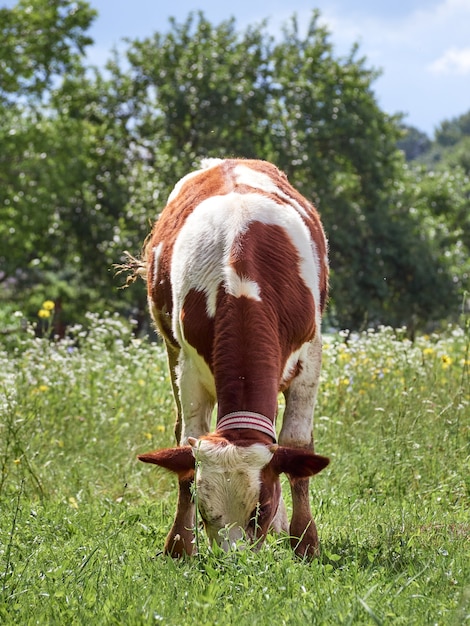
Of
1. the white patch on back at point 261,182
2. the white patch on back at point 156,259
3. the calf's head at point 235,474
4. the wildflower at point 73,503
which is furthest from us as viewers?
the white patch on back at point 156,259

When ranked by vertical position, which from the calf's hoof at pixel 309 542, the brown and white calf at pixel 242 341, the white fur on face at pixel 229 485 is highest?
the brown and white calf at pixel 242 341

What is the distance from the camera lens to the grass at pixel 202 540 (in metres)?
3.30

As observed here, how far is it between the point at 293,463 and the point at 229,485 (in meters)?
0.31

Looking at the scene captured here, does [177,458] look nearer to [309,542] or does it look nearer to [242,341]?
[242,341]

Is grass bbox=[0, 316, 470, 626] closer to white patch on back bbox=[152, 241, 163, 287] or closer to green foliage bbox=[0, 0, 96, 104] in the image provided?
white patch on back bbox=[152, 241, 163, 287]

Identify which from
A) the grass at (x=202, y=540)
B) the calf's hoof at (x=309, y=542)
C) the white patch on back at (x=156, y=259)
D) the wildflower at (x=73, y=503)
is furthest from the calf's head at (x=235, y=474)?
the white patch on back at (x=156, y=259)

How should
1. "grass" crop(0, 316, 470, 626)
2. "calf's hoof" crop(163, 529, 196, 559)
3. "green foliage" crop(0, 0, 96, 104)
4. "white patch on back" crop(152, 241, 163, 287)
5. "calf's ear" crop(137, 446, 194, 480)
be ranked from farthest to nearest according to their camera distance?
"green foliage" crop(0, 0, 96, 104) < "white patch on back" crop(152, 241, 163, 287) < "calf's hoof" crop(163, 529, 196, 559) < "calf's ear" crop(137, 446, 194, 480) < "grass" crop(0, 316, 470, 626)

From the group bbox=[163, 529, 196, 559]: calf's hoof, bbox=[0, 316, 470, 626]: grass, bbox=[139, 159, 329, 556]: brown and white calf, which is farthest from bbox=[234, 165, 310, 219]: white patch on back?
bbox=[163, 529, 196, 559]: calf's hoof

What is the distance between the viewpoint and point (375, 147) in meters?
29.5

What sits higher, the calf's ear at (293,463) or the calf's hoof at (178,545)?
the calf's ear at (293,463)

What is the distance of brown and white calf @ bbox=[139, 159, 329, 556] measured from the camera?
13.3 feet

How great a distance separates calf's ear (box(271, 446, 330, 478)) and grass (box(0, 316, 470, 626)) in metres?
0.32

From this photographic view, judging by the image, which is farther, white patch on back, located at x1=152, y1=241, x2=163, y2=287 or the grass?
white patch on back, located at x1=152, y1=241, x2=163, y2=287

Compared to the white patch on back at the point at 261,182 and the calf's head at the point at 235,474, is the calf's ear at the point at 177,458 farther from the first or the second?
the white patch on back at the point at 261,182
